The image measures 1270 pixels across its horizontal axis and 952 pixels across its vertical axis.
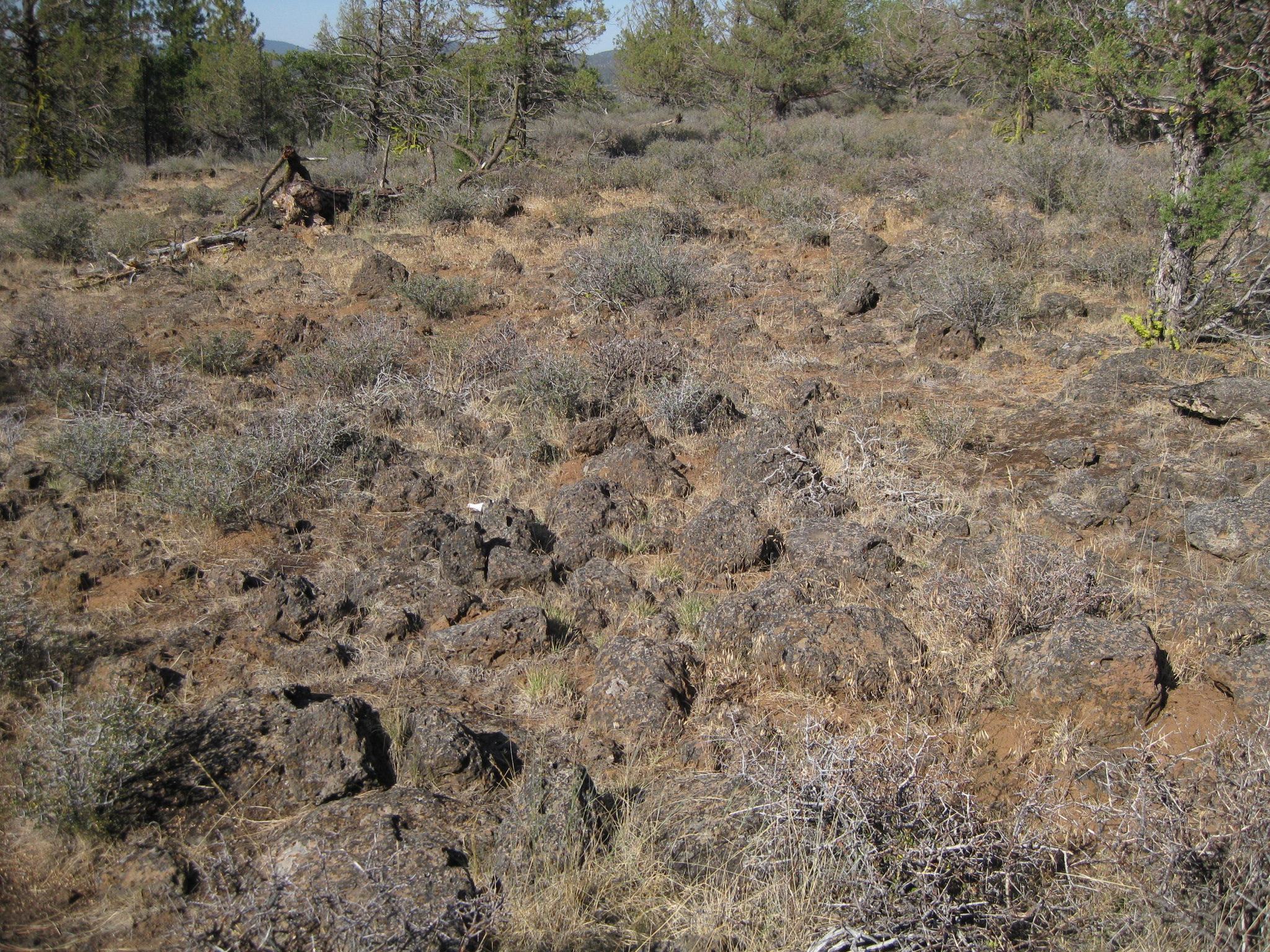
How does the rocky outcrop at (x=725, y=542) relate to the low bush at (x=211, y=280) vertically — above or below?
below

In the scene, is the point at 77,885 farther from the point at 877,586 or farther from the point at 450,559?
the point at 877,586

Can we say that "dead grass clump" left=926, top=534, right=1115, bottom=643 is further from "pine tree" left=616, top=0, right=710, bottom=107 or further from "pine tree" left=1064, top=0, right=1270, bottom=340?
"pine tree" left=616, top=0, right=710, bottom=107

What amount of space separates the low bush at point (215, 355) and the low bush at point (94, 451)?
190cm

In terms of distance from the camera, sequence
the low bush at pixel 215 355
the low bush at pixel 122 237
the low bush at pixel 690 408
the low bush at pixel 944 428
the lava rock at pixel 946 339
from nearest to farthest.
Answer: the low bush at pixel 944 428
the low bush at pixel 690 408
the low bush at pixel 215 355
the lava rock at pixel 946 339
the low bush at pixel 122 237

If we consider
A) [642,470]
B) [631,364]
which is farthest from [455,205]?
[642,470]

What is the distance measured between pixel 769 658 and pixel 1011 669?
1016 mm

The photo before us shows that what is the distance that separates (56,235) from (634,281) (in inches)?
306

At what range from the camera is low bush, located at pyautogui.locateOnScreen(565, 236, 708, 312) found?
29.6 feet

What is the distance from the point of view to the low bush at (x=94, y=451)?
5199mm

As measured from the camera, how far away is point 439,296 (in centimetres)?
893

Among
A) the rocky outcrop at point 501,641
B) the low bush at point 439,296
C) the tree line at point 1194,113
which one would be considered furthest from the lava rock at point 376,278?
the tree line at point 1194,113

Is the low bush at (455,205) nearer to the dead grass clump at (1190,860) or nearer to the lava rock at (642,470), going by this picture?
the lava rock at (642,470)

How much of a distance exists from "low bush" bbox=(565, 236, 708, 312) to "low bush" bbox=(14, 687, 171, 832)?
22.1 feet

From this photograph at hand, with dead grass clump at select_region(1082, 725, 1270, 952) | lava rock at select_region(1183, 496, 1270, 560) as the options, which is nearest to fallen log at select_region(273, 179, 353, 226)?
lava rock at select_region(1183, 496, 1270, 560)
